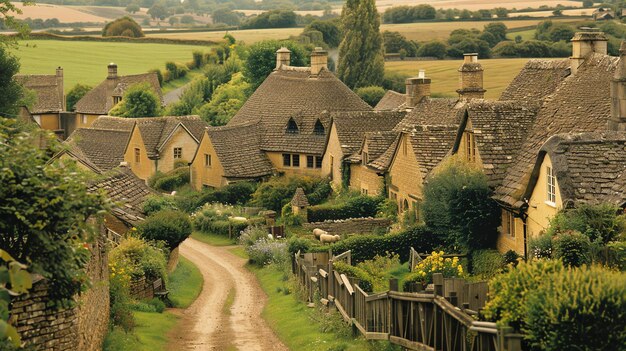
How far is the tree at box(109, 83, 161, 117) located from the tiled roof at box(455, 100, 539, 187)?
60.4m

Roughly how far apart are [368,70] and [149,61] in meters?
51.1

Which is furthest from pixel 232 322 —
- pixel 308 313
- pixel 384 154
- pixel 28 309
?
pixel 384 154

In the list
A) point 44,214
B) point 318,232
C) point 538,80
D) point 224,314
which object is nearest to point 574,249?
point 44,214

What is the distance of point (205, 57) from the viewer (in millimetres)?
144000

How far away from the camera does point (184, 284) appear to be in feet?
134

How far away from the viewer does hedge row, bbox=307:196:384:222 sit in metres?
54.4

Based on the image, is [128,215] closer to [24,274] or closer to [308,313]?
[308,313]

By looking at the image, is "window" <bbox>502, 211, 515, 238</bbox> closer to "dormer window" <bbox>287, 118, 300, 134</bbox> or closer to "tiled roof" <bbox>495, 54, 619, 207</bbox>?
"tiled roof" <bbox>495, 54, 619, 207</bbox>

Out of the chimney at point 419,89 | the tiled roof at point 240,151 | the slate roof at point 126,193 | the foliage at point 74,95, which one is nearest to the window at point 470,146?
the slate roof at point 126,193

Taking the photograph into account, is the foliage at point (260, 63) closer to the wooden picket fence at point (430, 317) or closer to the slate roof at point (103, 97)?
the slate roof at point (103, 97)

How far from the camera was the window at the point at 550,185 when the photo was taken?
31.5 metres

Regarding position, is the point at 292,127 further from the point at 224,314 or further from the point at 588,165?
the point at 588,165

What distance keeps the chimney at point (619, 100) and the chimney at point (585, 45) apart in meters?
5.93

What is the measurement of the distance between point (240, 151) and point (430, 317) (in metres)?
48.4
